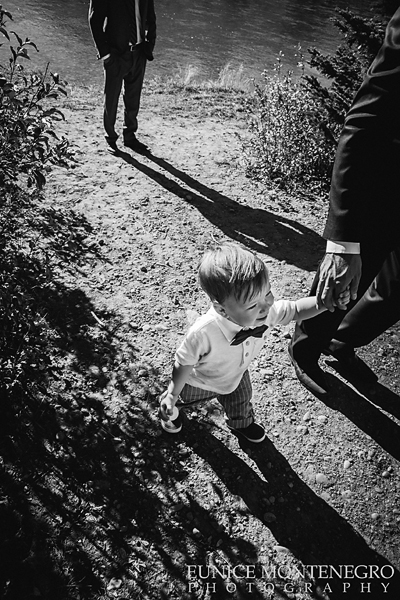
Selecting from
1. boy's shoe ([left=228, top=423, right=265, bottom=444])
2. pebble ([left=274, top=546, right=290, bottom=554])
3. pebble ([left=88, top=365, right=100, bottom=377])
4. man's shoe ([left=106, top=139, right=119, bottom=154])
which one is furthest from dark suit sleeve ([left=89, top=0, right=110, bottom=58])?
pebble ([left=274, top=546, right=290, bottom=554])

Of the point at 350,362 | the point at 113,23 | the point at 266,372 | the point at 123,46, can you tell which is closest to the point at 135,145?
the point at 123,46

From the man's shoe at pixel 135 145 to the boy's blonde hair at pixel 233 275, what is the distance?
4714 millimetres

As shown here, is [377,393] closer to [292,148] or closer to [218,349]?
[218,349]

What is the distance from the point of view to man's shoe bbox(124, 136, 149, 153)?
20.8ft

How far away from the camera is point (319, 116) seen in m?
6.05

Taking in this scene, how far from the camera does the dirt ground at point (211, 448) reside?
7.71ft

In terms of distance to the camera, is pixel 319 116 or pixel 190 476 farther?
pixel 319 116

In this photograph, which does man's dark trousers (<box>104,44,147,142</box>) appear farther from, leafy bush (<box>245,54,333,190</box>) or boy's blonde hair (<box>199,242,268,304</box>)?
boy's blonde hair (<box>199,242,268,304</box>)

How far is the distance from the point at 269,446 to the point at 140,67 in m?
5.25

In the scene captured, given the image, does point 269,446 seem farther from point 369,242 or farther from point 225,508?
point 369,242

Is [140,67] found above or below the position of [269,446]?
above

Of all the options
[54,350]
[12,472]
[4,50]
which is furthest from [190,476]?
[4,50]

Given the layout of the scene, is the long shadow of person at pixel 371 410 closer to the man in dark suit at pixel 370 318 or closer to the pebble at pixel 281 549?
the man in dark suit at pixel 370 318

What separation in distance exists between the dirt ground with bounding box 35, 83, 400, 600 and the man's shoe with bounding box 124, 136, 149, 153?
1.51 metres
